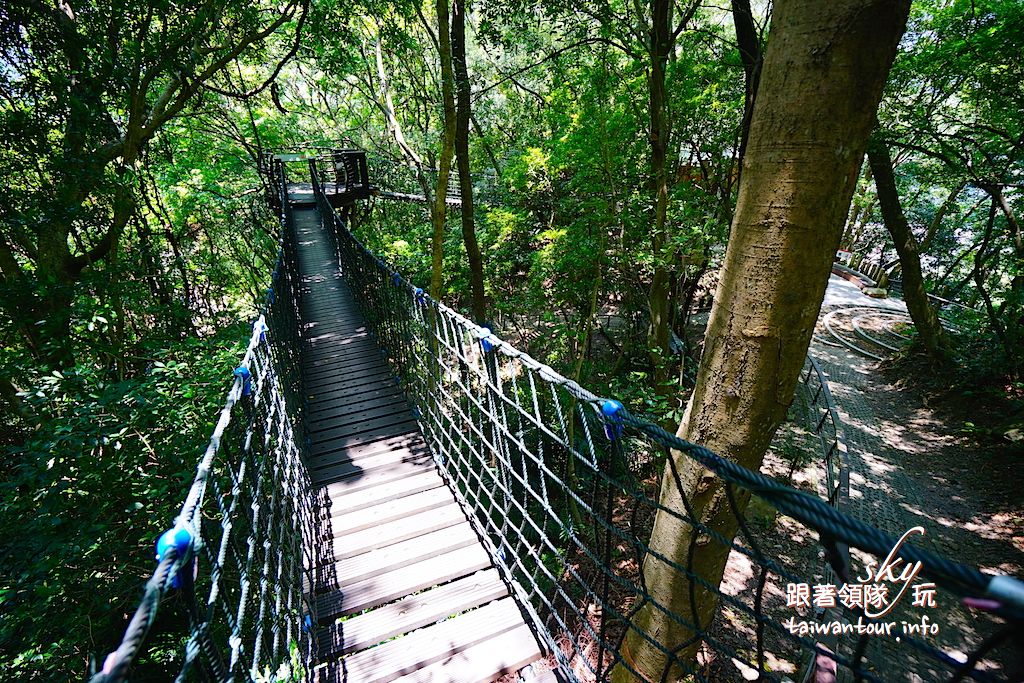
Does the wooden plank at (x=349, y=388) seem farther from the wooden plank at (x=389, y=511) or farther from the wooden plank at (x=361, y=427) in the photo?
the wooden plank at (x=389, y=511)

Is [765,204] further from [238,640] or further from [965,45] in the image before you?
[965,45]

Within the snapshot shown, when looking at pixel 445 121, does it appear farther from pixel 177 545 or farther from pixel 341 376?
pixel 177 545

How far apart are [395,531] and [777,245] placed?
2380 mm

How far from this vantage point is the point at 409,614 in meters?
2.15

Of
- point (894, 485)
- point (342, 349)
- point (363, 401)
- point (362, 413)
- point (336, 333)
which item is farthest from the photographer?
point (894, 485)

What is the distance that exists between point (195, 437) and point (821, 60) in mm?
4424

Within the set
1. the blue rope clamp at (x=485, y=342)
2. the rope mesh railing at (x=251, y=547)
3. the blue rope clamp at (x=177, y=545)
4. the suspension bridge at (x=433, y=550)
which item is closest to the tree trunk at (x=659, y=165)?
the suspension bridge at (x=433, y=550)

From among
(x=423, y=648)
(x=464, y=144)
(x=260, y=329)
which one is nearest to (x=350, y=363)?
(x=260, y=329)

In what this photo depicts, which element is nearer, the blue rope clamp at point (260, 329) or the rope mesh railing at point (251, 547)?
the rope mesh railing at point (251, 547)

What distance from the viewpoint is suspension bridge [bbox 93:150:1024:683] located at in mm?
944

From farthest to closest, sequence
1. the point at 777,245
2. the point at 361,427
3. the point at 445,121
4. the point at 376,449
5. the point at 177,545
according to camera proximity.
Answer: the point at 445,121 → the point at 361,427 → the point at 376,449 → the point at 777,245 → the point at 177,545

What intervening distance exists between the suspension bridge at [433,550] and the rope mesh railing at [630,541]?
0.03ft

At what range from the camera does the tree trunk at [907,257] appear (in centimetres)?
682

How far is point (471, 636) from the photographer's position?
2.03 m
